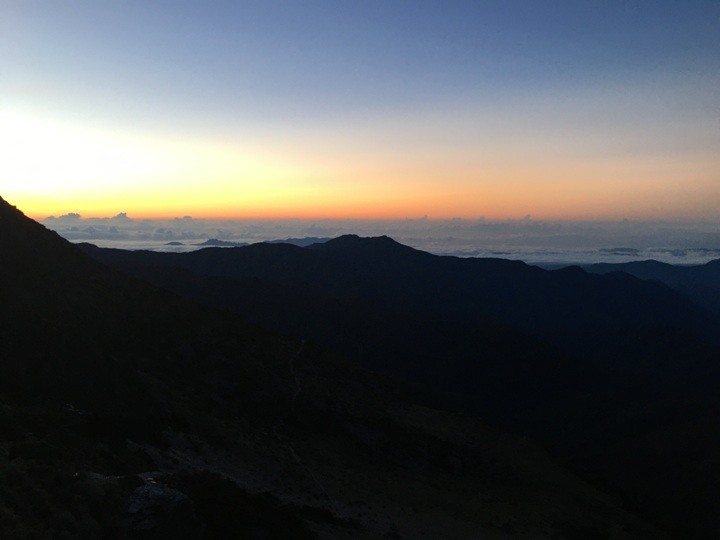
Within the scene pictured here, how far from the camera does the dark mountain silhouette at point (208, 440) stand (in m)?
16.2

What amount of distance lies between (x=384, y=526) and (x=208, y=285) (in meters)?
122

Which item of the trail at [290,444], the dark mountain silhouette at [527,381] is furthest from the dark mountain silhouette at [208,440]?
the dark mountain silhouette at [527,381]

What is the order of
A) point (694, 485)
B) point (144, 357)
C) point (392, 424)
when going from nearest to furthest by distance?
point (144, 357)
point (392, 424)
point (694, 485)

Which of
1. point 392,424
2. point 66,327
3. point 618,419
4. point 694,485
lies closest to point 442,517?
point 392,424

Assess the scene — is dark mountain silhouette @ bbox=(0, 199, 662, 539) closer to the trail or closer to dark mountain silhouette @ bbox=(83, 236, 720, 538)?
the trail

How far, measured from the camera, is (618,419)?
388 ft

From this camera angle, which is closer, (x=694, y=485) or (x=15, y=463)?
(x=15, y=463)

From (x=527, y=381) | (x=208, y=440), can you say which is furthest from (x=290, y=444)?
(x=527, y=381)

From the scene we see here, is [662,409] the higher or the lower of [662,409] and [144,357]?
the lower

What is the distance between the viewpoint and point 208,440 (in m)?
33.6

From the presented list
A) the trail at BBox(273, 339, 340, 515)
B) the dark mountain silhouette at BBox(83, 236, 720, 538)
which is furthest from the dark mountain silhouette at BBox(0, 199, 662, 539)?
the dark mountain silhouette at BBox(83, 236, 720, 538)

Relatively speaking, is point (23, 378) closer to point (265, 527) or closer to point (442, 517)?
point (265, 527)

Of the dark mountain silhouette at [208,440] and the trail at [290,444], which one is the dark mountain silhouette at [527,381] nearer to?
the dark mountain silhouette at [208,440]

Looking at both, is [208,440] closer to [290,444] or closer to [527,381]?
[290,444]
